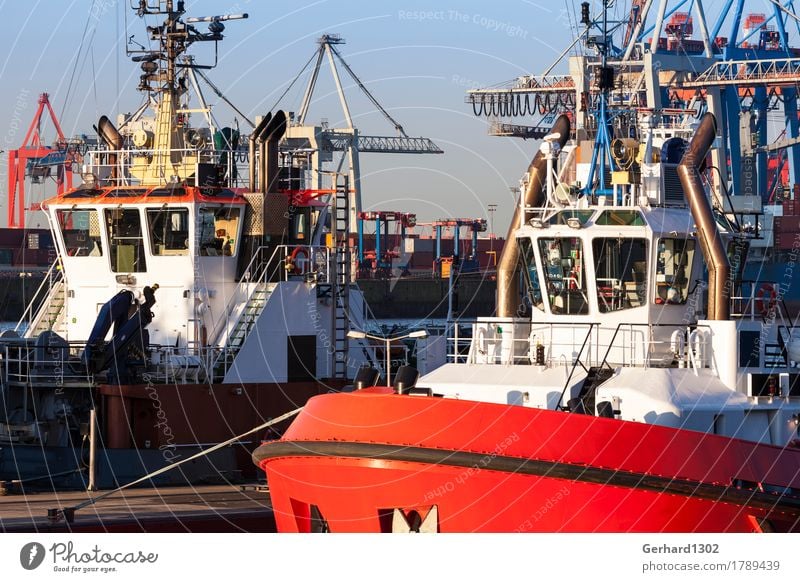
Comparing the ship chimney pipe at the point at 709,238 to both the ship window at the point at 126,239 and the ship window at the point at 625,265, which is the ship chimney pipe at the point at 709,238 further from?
the ship window at the point at 126,239

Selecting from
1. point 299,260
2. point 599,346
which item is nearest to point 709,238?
point 599,346

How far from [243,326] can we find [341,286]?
1.81 metres

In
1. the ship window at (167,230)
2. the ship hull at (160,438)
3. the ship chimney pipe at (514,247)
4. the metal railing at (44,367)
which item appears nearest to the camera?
the ship chimney pipe at (514,247)

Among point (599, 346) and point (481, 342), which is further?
point (481, 342)

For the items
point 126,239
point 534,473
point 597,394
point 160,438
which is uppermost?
point 126,239

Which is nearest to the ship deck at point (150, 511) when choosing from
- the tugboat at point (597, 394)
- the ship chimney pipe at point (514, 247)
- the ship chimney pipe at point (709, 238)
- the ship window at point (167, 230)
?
the tugboat at point (597, 394)

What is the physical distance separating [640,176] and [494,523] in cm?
489

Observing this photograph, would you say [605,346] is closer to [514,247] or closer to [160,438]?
[514,247]

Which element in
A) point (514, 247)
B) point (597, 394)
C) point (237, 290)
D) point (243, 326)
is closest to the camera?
point (597, 394)

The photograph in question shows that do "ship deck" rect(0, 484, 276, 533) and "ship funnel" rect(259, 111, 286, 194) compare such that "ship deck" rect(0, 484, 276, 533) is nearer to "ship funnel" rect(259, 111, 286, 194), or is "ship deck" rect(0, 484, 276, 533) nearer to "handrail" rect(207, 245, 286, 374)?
"handrail" rect(207, 245, 286, 374)

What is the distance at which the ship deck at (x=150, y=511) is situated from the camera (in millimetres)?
16625

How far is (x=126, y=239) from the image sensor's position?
74.7 feet

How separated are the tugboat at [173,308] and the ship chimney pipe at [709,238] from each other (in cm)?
728
